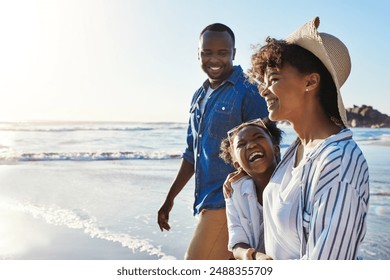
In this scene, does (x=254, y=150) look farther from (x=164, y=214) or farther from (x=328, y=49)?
(x=164, y=214)

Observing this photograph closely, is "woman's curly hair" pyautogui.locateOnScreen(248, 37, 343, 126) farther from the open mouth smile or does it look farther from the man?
the man

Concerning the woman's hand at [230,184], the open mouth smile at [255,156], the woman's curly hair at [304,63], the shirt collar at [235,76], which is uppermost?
the woman's curly hair at [304,63]

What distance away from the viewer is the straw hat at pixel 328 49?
4.94 ft

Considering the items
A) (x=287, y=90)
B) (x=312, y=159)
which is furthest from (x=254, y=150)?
(x=312, y=159)

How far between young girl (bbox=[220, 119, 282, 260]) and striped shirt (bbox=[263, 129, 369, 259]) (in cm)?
34

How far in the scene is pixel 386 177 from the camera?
705 cm

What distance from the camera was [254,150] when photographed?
203cm

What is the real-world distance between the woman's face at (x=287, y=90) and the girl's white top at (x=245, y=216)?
42 cm

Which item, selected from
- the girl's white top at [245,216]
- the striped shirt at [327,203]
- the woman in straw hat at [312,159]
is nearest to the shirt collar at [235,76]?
the girl's white top at [245,216]

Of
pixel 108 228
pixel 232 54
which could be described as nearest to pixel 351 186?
pixel 232 54

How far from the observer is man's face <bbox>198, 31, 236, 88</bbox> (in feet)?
9.70

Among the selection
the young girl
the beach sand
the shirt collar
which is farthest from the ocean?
the young girl

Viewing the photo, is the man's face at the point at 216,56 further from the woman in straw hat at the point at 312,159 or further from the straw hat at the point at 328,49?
the straw hat at the point at 328,49
